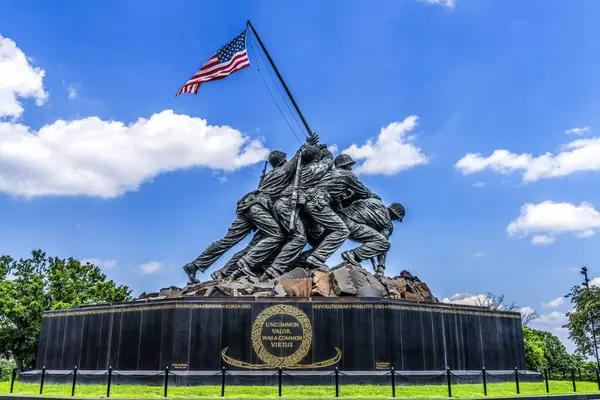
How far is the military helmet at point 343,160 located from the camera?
2116cm

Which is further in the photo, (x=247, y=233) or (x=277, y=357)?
(x=247, y=233)

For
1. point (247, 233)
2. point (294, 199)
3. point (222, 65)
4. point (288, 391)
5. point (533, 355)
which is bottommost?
point (288, 391)

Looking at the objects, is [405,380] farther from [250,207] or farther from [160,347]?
[250,207]

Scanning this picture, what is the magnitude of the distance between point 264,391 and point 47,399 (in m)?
4.96

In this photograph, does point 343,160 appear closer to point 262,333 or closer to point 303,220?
point 303,220

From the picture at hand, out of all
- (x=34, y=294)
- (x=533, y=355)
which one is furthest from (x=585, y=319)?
(x=34, y=294)

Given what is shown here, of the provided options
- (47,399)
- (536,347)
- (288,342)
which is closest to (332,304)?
(288,342)

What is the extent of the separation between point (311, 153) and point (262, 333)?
7.63 meters

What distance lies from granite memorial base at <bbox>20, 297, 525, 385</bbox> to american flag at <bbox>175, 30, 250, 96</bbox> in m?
7.91

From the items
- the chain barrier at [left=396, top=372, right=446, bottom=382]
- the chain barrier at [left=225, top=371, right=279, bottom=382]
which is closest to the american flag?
the chain barrier at [left=225, top=371, right=279, bottom=382]

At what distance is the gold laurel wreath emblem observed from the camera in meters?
15.4

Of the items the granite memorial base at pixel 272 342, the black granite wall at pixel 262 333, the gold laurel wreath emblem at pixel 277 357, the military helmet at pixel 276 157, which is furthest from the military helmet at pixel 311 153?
the gold laurel wreath emblem at pixel 277 357

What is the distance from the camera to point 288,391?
13789 millimetres

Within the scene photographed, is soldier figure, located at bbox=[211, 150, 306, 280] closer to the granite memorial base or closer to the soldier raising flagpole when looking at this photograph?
the soldier raising flagpole
